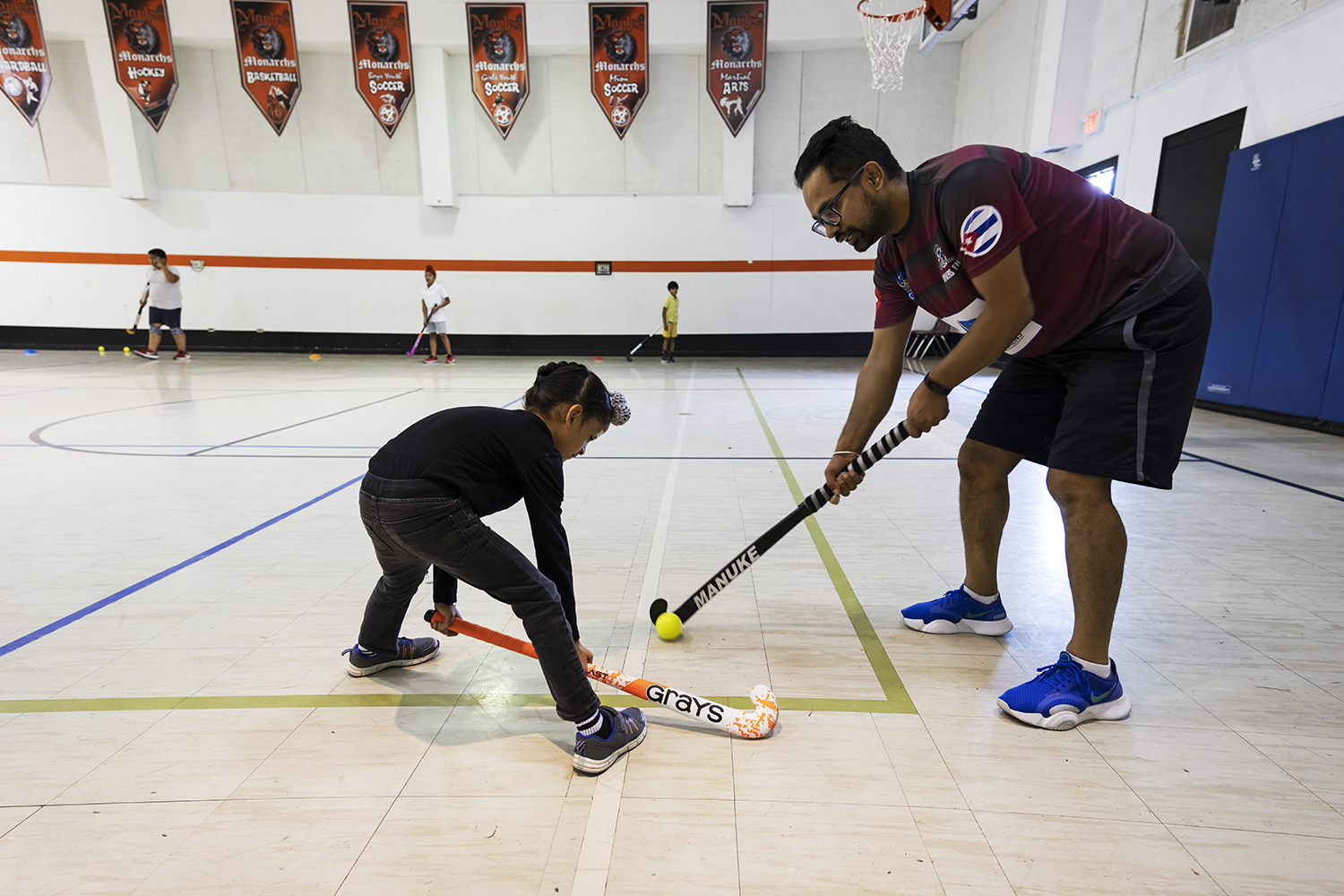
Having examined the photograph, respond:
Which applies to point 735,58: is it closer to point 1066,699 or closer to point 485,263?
point 485,263

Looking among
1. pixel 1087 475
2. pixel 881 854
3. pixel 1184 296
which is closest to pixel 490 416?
pixel 881 854

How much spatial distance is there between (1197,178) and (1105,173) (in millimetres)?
1831

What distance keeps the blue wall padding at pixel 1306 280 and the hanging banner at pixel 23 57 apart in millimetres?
19996

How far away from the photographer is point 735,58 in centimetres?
1297

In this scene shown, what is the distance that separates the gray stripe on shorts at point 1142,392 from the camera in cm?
179

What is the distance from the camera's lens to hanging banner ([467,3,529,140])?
12.8 meters

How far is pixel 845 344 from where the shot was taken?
1493cm

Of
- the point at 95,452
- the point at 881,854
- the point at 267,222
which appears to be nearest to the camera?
the point at 881,854

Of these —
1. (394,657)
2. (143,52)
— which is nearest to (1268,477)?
(394,657)

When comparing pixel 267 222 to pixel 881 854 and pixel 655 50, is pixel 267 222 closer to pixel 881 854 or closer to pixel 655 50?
pixel 655 50

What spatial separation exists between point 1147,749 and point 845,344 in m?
13.8

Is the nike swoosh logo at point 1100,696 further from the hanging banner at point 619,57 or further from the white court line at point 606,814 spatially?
the hanging banner at point 619,57

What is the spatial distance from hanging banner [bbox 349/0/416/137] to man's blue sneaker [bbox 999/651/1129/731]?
49.5ft

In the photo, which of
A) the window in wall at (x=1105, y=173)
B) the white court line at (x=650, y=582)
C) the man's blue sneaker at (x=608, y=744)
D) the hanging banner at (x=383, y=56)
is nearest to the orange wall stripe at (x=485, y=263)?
the hanging banner at (x=383, y=56)
